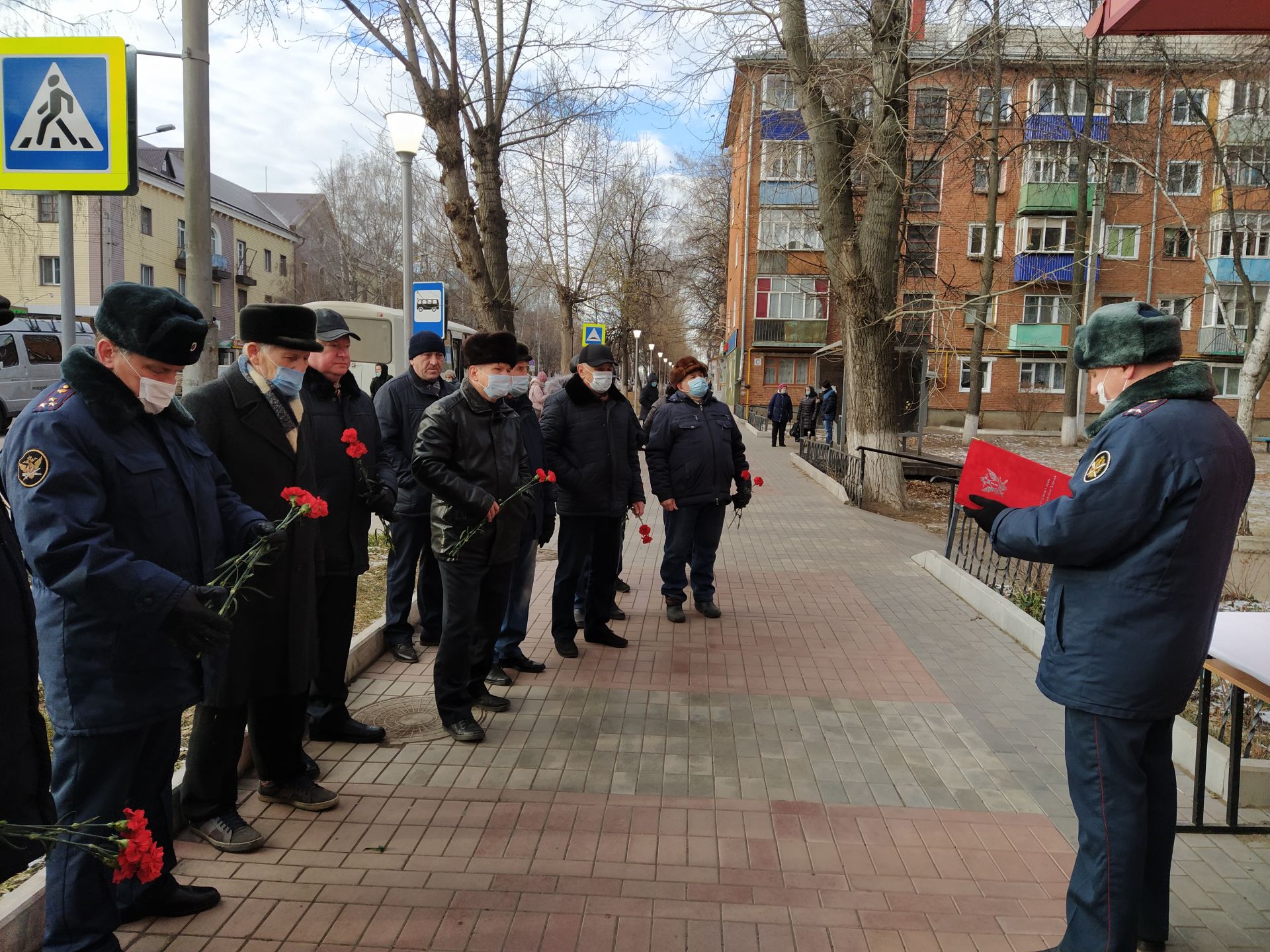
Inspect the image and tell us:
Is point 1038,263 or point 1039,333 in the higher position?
point 1038,263

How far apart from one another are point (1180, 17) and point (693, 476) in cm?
402

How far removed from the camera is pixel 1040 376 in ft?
135

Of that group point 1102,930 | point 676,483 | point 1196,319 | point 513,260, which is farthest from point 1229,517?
point 1196,319

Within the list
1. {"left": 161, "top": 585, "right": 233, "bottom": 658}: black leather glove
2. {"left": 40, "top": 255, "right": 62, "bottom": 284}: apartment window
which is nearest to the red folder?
{"left": 161, "top": 585, "right": 233, "bottom": 658}: black leather glove

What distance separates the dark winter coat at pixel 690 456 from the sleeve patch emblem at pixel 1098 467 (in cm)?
424

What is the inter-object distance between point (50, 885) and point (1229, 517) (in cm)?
344

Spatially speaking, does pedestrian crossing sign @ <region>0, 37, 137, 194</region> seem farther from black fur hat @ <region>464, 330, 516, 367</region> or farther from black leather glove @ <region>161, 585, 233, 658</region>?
black leather glove @ <region>161, 585, 233, 658</region>

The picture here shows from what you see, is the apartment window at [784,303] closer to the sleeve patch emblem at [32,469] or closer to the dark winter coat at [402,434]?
the dark winter coat at [402,434]

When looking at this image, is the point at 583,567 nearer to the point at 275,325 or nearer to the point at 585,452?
the point at 585,452

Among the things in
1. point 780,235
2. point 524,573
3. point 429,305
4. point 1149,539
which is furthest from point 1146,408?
point 780,235

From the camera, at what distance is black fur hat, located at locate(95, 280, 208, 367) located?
262cm

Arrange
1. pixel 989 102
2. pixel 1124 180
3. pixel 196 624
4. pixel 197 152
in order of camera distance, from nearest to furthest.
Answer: pixel 196 624 → pixel 197 152 → pixel 989 102 → pixel 1124 180

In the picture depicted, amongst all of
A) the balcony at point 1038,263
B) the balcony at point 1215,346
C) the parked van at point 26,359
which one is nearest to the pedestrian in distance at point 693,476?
the parked van at point 26,359

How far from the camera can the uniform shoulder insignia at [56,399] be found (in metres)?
2.54
